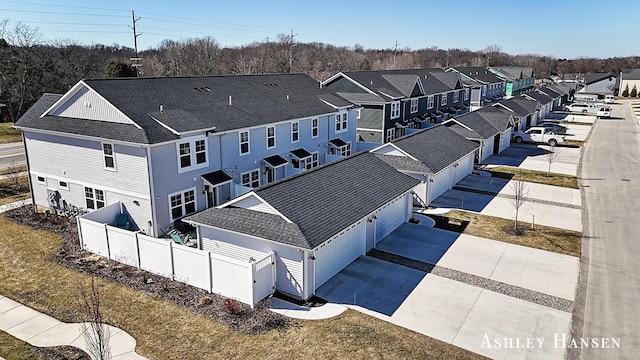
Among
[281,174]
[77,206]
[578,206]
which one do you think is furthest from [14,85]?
[578,206]

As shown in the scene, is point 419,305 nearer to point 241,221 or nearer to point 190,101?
point 241,221

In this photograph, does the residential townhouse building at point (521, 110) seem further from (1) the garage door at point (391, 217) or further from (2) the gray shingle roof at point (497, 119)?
(1) the garage door at point (391, 217)

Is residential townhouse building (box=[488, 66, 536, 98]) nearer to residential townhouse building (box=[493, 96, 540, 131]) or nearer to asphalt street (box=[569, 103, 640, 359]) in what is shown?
residential townhouse building (box=[493, 96, 540, 131])

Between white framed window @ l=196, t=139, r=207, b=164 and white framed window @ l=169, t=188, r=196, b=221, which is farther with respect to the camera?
white framed window @ l=196, t=139, r=207, b=164

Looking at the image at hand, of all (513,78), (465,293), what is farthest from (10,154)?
(513,78)

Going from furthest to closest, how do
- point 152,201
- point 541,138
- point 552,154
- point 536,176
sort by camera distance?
point 541,138, point 552,154, point 536,176, point 152,201

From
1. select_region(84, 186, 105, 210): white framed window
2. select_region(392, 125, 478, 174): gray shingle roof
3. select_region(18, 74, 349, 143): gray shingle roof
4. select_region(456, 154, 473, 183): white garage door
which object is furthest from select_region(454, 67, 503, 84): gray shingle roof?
select_region(84, 186, 105, 210): white framed window

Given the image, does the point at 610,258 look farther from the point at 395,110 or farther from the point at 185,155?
the point at 395,110
